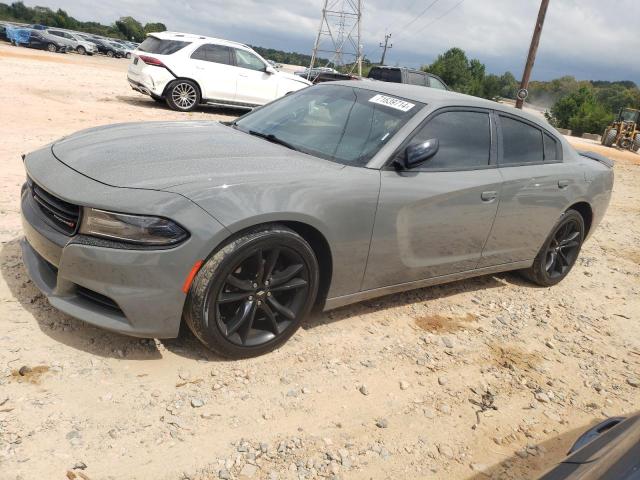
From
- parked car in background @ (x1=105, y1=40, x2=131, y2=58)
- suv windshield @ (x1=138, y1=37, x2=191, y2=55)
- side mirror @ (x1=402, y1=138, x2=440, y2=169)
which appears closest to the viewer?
side mirror @ (x1=402, y1=138, x2=440, y2=169)

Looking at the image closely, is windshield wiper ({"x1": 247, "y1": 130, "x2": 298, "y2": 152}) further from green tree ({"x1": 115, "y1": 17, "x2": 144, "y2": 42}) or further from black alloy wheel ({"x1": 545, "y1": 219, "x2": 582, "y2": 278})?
green tree ({"x1": 115, "y1": 17, "x2": 144, "y2": 42})

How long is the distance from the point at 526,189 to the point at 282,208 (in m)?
2.27

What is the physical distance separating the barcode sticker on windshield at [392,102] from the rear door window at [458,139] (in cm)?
19

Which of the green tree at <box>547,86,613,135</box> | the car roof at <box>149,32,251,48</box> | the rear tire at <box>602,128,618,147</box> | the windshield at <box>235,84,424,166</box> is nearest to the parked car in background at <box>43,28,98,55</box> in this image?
the car roof at <box>149,32,251,48</box>

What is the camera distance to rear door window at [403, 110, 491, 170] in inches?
145

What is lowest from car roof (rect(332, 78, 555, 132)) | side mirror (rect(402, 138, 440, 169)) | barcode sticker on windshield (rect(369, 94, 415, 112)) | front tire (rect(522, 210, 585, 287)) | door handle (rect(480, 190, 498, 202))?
front tire (rect(522, 210, 585, 287))

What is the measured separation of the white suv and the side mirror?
8.82m

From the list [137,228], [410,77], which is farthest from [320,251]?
[410,77]

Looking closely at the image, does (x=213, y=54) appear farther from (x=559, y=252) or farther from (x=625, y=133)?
(x=625, y=133)

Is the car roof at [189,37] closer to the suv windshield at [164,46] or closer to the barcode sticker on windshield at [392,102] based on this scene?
the suv windshield at [164,46]

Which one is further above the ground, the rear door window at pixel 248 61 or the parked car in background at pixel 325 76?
the parked car in background at pixel 325 76

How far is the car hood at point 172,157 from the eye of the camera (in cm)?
283

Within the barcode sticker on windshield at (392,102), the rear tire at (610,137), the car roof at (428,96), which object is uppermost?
the rear tire at (610,137)

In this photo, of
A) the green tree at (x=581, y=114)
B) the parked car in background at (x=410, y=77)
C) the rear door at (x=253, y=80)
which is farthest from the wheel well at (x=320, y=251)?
the green tree at (x=581, y=114)
